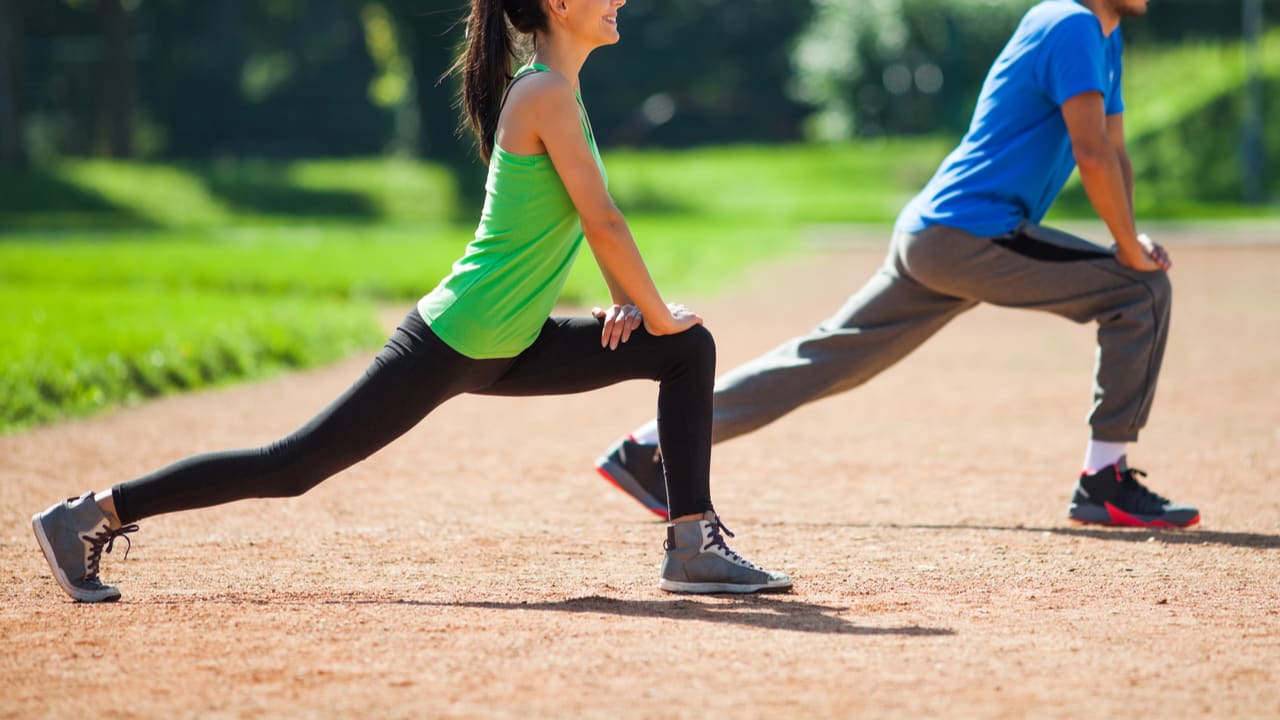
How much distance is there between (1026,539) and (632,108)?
4628cm

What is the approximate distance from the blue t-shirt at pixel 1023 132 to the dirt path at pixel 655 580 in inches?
41.3

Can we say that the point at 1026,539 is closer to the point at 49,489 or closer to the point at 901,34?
the point at 49,489

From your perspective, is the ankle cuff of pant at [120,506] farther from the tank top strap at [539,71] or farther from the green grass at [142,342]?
the green grass at [142,342]

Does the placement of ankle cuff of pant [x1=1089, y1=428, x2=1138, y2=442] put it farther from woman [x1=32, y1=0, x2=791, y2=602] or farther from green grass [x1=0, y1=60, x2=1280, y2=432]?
green grass [x1=0, y1=60, x2=1280, y2=432]

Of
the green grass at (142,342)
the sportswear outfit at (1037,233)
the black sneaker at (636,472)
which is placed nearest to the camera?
the sportswear outfit at (1037,233)

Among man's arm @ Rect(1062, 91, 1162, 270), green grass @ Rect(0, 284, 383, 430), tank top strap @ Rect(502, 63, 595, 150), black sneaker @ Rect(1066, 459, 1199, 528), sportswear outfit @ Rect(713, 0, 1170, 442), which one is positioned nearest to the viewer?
tank top strap @ Rect(502, 63, 595, 150)

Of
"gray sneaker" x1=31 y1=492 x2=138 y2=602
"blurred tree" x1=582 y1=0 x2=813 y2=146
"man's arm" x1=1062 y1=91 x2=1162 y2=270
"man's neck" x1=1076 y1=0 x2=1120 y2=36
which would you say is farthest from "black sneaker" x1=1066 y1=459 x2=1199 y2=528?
"blurred tree" x1=582 y1=0 x2=813 y2=146

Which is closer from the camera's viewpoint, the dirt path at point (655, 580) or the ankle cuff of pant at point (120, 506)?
the dirt path at point (655, 580)

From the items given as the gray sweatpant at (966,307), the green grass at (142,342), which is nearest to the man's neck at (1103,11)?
the gray sweatpant at (966,307)

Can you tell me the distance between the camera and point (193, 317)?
11875mm

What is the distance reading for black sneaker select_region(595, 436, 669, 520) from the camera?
570cm

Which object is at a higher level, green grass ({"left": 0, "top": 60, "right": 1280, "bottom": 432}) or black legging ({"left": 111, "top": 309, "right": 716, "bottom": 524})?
green grass ({"left": 0, "top": 60, "right": 1280, "bottom": 432})

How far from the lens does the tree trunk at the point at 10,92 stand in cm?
3875

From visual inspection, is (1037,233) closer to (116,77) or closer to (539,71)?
(539,71)
